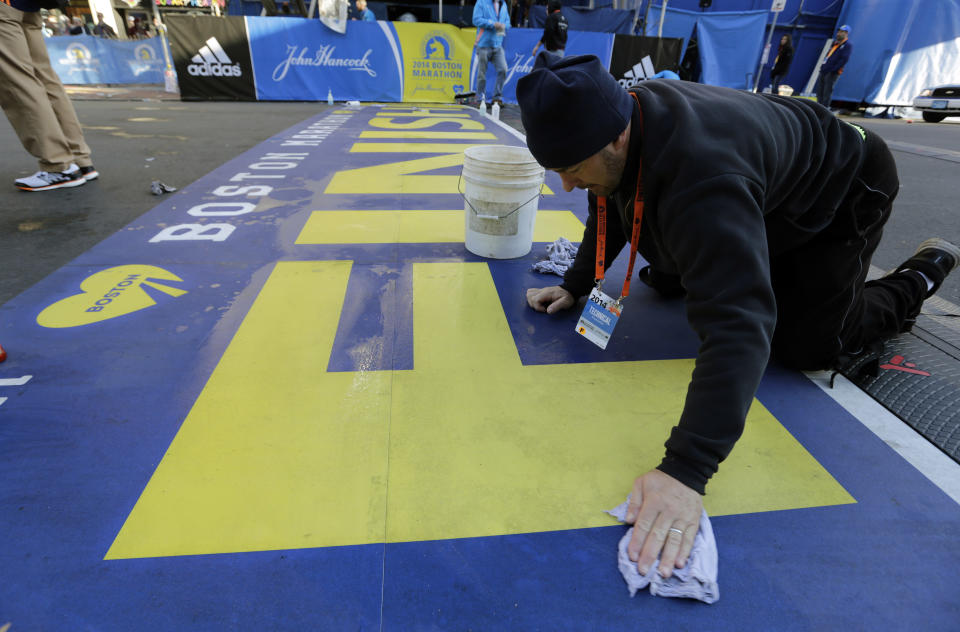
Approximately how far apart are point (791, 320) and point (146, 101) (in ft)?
43.0

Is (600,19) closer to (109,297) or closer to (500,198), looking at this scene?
(500,198)

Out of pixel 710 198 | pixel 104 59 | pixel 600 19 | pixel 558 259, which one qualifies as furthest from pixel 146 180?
pixel 104 59

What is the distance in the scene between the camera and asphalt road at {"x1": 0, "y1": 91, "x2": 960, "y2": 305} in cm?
284

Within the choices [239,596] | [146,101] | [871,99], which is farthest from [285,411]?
[871,99]

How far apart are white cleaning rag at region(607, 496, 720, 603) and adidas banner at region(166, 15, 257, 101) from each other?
12.4 m

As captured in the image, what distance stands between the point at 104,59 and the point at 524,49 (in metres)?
12.8

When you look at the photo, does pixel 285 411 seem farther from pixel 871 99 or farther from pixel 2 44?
pixel 871 99

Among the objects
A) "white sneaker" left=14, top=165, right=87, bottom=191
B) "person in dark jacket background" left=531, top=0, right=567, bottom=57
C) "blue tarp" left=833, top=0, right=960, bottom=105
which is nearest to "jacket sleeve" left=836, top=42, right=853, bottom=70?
"blue tarp" left=833, top=0, right=960, bottom=105

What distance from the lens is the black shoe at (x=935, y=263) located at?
2.12 m

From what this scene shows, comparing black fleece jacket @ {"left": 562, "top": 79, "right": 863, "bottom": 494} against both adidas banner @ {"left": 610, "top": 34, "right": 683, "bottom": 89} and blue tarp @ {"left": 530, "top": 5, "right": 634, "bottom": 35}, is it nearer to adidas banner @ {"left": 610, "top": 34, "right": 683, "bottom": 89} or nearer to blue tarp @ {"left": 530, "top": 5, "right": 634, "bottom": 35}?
adidas banner @ {"left": 610, "top": 34, "right": 683, "bottom": 89}

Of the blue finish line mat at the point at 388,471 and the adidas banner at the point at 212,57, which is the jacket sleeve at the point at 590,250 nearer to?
the blue finish line mat at the point at 388,471

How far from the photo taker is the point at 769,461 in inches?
57.8

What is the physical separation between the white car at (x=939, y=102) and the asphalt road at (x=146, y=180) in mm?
3751

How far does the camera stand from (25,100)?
350 cm
